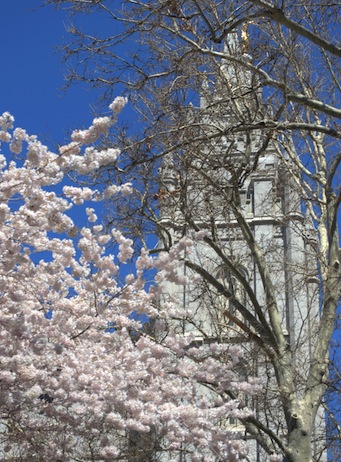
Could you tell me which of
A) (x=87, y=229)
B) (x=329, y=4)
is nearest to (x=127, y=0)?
(x=329, y=4)

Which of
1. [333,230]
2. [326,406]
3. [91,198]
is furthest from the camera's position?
[326,406]

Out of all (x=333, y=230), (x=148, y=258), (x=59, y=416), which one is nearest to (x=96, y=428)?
(x=59, y=416)

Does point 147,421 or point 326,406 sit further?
point 326,406

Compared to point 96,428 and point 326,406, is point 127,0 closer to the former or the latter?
point 96,428

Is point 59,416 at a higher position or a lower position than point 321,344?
lower

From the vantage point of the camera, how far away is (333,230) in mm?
12047

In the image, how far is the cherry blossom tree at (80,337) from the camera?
7.79m

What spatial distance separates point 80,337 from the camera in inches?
361

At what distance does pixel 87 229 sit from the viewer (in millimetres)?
9078

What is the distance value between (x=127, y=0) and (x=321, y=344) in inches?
244

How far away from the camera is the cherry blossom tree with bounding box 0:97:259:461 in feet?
25.6

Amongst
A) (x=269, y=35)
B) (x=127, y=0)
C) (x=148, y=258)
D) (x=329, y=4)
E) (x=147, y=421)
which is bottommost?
(x=147, y=421)

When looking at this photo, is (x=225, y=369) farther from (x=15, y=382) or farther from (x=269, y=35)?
(x=269, y=35)

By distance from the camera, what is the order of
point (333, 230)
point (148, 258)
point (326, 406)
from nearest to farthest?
point (148, 258) < point (333, 230) < point (326, 406)
